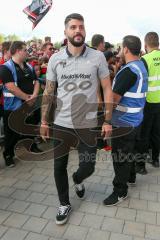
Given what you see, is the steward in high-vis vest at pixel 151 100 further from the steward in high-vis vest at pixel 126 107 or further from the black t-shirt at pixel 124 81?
the black t-shirt at pixel 124 81

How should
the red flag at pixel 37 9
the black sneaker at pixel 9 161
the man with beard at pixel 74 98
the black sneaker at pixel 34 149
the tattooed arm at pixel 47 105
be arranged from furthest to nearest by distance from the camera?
1. the red flag at pixel 37 9
2. the black sneaker at pixel 34 149
3. the black sneaker at pixel 9 161
4. the tattooed arm at pixel 47 105
5. the man with beard at pixel 74 98

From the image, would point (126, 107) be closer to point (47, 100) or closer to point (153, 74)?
point (47, 100)

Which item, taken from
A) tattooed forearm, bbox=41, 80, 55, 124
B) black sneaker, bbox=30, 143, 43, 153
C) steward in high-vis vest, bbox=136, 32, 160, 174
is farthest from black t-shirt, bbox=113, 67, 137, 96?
black sneaker, bbox=30, 143, 43, 153

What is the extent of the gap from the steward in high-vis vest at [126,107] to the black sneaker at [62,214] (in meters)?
0.55

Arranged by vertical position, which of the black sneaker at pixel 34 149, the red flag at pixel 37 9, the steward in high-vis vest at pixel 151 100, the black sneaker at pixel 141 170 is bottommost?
the black sneaker at pixel 141 170

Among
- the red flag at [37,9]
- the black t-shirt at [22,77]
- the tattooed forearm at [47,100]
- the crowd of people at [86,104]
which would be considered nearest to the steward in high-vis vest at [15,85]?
the black t-shirt at [22,77]

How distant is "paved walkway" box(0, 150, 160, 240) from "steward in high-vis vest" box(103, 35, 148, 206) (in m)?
0.26

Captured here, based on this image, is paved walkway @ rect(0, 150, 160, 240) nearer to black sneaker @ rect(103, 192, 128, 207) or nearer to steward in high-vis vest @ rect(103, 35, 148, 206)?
black sneaker @ rect(103, 192, 128, 207)

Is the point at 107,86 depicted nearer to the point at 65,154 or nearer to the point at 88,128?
the point at 88,128

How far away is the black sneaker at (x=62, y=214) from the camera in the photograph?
3.64m

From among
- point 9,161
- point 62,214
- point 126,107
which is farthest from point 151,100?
point 9,161

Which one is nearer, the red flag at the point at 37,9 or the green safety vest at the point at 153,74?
the green safety vest at the point at 153,74

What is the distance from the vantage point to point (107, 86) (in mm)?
3582

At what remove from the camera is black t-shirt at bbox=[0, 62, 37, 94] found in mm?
5016
